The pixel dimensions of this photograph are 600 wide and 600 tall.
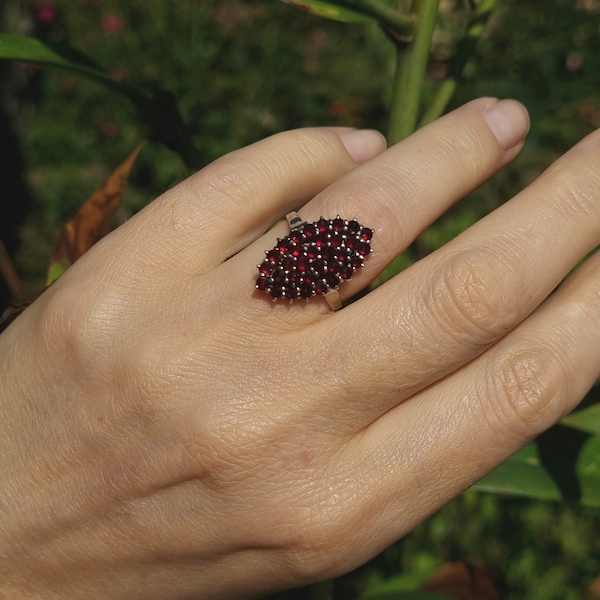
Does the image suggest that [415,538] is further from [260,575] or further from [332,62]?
[332,62]

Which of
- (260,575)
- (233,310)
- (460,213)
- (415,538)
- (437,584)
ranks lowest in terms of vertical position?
(415,538)

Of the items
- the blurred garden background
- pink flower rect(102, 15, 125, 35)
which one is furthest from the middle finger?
pink flower rect(102, 15, 125, 35)

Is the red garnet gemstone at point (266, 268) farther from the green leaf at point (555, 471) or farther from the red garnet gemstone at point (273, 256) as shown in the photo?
the green leaf at point (555, 471)

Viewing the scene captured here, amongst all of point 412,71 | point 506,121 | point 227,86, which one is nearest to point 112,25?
point 227,86

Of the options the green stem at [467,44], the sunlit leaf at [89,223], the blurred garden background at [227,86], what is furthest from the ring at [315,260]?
the blurred garden background at [227,86]

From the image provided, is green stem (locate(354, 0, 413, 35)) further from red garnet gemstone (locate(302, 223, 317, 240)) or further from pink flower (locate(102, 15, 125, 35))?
pink flower (locate(102, 15, 125, 35))

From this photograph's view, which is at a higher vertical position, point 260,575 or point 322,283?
point 322,283

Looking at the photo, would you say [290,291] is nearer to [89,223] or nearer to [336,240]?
[336,240]

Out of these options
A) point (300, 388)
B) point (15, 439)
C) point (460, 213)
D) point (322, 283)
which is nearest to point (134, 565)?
point (15, 439)
